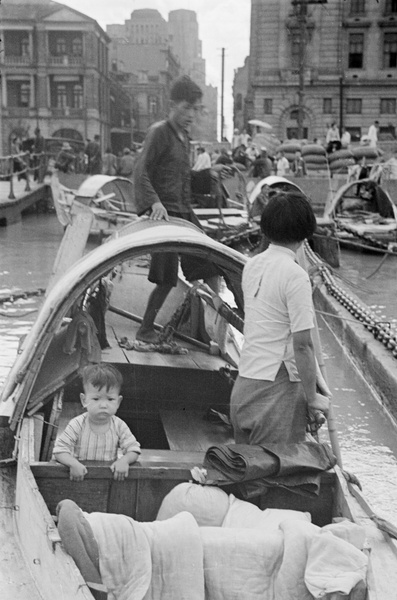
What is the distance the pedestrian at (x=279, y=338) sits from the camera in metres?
3.66

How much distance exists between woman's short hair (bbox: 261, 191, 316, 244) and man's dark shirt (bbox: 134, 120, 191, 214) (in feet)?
6.91

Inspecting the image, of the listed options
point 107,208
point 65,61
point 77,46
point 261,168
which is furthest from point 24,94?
point 107,208

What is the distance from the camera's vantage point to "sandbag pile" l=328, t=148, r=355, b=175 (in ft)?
87.9

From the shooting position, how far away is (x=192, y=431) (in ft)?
16.1

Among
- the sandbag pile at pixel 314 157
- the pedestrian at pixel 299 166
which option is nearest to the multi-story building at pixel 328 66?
the pedestrian at pixel 299 166

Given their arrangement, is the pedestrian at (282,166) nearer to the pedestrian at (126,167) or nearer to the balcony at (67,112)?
the pedestrian at (126,167)

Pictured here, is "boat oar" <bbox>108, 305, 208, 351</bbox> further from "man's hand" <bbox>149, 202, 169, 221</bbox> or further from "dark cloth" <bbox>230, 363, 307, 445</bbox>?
"dark cloth" <bbox>230, 363, 307, 445</bbox>

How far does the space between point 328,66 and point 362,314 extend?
4599 centimetres

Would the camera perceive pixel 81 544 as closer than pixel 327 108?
Yes

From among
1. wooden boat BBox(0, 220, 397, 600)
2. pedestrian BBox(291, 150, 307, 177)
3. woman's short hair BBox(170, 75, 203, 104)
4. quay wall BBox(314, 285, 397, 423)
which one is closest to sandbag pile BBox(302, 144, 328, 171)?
pedestrian BBox(291, 150, 307, 177)

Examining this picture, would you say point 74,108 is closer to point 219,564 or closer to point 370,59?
point 370,59

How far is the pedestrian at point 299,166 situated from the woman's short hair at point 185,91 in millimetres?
22311

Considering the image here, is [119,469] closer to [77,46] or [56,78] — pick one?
[77,46]

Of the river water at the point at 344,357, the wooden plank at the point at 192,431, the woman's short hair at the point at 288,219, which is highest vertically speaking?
the woman's short hair at the point at 288,219
